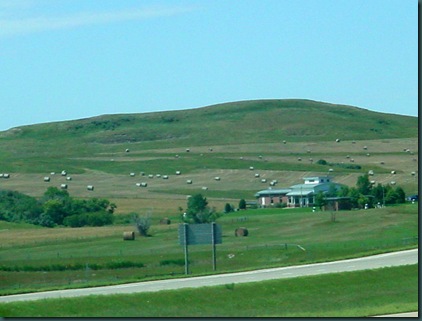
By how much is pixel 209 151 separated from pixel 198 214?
7825 centimetres

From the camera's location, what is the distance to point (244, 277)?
85.3 ft

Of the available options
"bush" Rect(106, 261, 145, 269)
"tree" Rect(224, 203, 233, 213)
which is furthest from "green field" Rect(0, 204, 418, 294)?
"tree" Rect(224, 203, 233, 213)

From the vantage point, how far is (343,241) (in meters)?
47.0

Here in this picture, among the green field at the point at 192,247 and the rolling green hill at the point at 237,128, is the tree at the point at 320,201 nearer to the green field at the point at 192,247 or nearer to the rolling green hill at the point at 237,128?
the green field at the point at 192,247

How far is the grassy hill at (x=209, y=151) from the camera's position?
99750 millimetres

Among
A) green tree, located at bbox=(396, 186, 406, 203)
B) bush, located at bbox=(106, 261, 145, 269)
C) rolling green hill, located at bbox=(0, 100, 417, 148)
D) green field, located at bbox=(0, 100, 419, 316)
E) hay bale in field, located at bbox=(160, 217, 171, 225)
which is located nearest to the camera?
green field, located at bbox=(0, 100, 419, 316)

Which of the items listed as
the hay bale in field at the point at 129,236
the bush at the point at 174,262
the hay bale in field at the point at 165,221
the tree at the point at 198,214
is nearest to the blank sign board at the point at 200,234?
the bush at the point at 174,262

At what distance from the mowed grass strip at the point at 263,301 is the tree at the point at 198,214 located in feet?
123

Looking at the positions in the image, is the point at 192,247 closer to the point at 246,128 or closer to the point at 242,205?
the point at 242,205

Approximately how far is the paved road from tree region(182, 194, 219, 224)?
31.2 meters

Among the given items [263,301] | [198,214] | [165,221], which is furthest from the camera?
[165,221]

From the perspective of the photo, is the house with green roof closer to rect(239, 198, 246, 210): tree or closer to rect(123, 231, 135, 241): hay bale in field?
rect(239, 198, 246, 210): tree

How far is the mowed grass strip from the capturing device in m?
19.3

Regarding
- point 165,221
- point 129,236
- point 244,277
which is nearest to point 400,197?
point 165,221
